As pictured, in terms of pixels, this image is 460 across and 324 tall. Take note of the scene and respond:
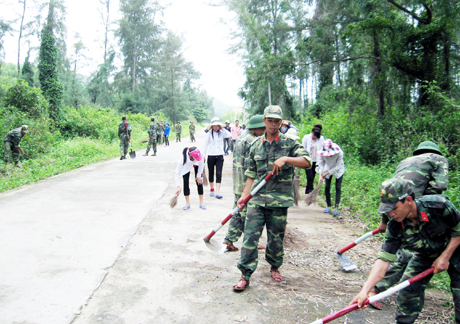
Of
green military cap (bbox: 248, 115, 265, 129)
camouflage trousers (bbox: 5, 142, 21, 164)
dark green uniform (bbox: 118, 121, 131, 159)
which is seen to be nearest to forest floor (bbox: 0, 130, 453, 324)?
green military cap (bbox: 248, 115, 265, 129)

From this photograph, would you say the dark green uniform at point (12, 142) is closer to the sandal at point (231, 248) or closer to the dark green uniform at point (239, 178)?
the dark green uniform at point (239, 178)

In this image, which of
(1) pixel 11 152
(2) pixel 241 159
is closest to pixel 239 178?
(2) pixel 241 159

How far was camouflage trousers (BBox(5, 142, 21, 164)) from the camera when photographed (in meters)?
13.0

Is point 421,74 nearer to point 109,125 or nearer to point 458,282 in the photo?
point 458,282

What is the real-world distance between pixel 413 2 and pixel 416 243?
10427 millimetres

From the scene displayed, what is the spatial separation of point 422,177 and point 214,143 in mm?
5286

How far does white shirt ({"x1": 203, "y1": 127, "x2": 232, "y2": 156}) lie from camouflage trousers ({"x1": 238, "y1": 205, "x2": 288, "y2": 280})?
170 inches

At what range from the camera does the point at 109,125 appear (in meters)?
24.5

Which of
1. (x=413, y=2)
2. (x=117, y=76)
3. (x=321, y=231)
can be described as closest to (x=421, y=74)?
(x=413, y=2)

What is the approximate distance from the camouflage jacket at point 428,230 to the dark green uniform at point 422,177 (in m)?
0.65

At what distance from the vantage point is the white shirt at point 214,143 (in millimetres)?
8133

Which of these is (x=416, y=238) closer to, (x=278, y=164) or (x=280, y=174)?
(x=278, y=164)

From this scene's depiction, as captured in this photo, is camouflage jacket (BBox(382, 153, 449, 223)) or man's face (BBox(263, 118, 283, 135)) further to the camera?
man's face (BBox(263, 118, 283, 135))

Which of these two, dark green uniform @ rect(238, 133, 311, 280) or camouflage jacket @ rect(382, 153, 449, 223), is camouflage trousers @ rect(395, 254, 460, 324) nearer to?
camouflage jacket @ rect(382, 153, 449, 223)
